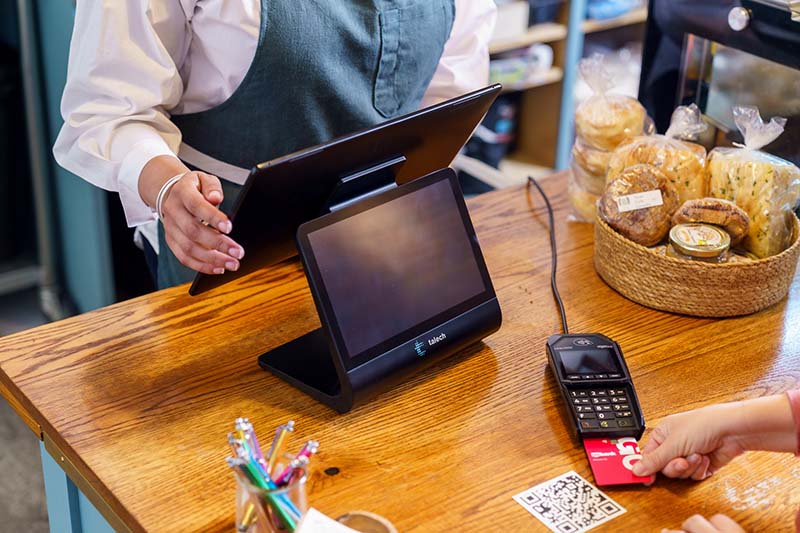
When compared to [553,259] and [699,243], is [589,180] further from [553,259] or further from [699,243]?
[699,243]

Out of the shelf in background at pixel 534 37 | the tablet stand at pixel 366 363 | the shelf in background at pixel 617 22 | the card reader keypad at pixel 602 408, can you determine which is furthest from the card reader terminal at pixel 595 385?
the shelf in background at pixel 617 22

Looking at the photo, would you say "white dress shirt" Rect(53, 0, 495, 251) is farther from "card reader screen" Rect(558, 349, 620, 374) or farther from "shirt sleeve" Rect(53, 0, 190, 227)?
"card reader screen" Rect(558, 349, 620, 374)

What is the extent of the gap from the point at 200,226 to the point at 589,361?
505mm

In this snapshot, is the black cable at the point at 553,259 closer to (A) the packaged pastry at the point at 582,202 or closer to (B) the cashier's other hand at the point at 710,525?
(A) the packaged pastry at the point at 582,202

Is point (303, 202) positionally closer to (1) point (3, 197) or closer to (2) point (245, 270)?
(2) point (245, 270)

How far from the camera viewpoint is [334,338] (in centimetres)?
110

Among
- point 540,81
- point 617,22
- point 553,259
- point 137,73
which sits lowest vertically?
point 540,81

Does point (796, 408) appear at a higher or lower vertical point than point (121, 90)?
lower

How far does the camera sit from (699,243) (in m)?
1.33

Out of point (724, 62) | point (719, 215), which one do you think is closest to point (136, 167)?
point (719, 215)

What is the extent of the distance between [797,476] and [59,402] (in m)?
0.86

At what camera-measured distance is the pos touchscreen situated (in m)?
1.11

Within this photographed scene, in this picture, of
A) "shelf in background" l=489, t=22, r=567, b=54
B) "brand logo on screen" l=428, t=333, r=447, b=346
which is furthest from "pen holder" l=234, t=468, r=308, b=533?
"shelf in background" l=489, t=22, r=567, b=54

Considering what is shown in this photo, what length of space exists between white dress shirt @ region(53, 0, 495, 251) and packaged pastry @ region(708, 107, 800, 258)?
2.37 ft
